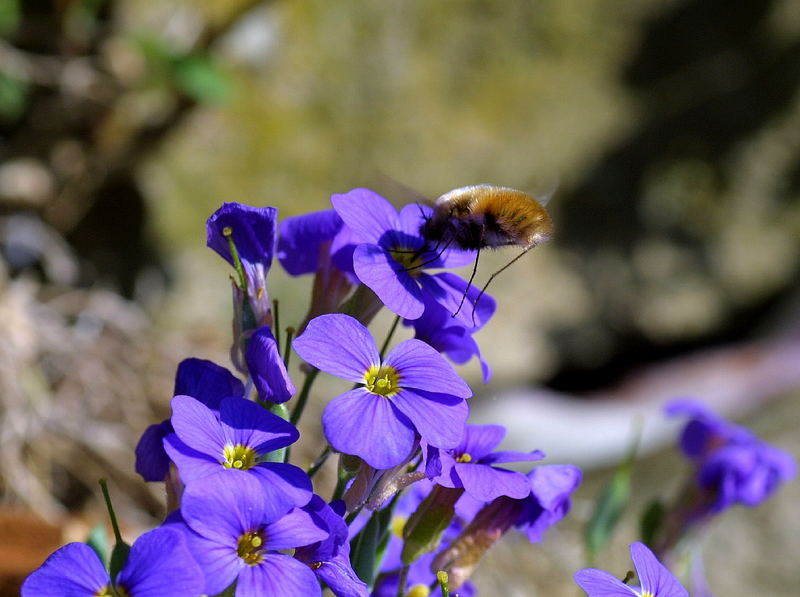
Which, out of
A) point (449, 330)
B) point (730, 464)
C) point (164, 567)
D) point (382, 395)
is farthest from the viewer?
point (730, 464)

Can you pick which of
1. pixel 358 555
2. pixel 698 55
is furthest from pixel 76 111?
pixel 698 55

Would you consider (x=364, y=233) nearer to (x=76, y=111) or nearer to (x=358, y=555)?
(x=358, y=555)

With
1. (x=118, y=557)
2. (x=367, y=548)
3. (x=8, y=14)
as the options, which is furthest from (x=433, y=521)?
(x=8, y=14)

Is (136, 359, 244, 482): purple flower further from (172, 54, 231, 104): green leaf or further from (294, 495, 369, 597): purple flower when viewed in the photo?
(172, 54, 231, 104): green leaf

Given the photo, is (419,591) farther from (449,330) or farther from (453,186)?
(453,186)

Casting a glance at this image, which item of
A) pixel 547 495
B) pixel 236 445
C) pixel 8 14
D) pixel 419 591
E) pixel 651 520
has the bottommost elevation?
pixel 651 520

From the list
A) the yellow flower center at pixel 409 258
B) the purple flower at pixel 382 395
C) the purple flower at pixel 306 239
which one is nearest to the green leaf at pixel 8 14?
the purple flower at pixel 306 239

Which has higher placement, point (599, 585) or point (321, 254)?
point (321, 254)

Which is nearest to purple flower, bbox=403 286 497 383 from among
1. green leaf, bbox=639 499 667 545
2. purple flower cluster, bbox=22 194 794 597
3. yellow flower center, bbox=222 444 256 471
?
purple flower cluster, bbox=22 194 794 597

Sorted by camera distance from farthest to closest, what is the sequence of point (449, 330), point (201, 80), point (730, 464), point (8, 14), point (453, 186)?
point (453, 186) < point (201, 80) < point (8, 14) < point (730, 464) < point (449, 330)
